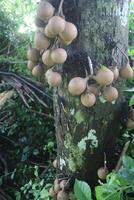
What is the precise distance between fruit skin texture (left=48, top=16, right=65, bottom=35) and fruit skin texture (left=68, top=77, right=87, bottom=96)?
0.23 metres

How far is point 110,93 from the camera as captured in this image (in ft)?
5.12

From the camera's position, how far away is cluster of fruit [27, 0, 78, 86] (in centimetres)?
141

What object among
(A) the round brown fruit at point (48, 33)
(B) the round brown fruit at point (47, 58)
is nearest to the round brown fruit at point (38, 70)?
(B) the round brown fruit at point (47, 58)

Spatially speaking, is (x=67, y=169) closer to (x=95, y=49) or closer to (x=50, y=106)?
(x=95, y=49)

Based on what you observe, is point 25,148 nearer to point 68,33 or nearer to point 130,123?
point 130,123

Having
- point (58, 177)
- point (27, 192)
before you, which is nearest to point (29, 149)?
point (27, 192)

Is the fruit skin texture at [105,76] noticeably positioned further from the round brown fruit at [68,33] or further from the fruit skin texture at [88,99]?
the round brown fruit at [68,33]

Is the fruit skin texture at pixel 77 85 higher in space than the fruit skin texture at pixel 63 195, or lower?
higher

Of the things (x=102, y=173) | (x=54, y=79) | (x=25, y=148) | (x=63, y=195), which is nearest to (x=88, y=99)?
(x=54, y=79)

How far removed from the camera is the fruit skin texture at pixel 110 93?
1.56 metres

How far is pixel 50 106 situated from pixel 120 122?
90 centimetres

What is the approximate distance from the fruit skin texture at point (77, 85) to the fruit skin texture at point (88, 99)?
0.03 meters

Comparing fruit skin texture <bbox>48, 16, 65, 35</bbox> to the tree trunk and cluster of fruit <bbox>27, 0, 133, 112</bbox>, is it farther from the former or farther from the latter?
the tree trunk

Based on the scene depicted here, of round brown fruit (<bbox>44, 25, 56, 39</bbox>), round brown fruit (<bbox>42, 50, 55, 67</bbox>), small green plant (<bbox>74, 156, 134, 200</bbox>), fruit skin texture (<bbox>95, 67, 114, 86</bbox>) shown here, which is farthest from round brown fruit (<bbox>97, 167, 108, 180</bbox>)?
round brown fruit (<bbox>44, 25, 56, 39</bbox>)
